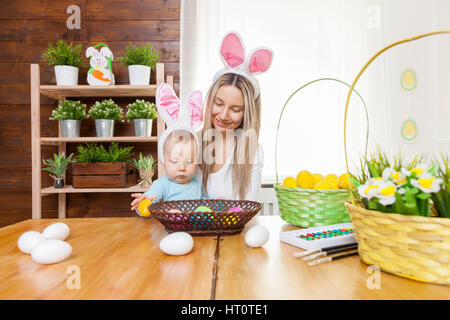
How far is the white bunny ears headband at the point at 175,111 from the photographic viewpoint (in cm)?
109

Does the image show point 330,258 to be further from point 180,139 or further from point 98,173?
point 98,173

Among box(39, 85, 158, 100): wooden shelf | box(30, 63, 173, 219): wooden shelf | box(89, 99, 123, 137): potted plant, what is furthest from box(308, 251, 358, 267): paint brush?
box(89, 99, 123, 137): potted plant

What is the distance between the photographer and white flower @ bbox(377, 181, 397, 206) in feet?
1.66

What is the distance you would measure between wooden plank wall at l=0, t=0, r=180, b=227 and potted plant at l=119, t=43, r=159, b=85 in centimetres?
21

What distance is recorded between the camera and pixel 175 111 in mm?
1114

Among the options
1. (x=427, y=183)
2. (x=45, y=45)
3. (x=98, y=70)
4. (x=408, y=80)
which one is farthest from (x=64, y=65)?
(x=408, y=80)

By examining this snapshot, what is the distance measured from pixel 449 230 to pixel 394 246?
0.28 feet

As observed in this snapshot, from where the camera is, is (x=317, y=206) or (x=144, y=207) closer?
(x=317, y=206)

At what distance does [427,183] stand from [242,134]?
86 centimetres

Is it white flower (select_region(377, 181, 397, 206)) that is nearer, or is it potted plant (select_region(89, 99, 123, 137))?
white flower (select_region(377, 181, 397, 206))

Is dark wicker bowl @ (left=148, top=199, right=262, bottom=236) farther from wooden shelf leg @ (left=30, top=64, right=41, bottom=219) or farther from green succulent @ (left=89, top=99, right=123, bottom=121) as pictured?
wooden shelf leg @ (left=30, top=64, right=41, bottom=219)

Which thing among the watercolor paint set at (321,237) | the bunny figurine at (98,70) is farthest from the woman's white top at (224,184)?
the bunny figurine at (98,70)
